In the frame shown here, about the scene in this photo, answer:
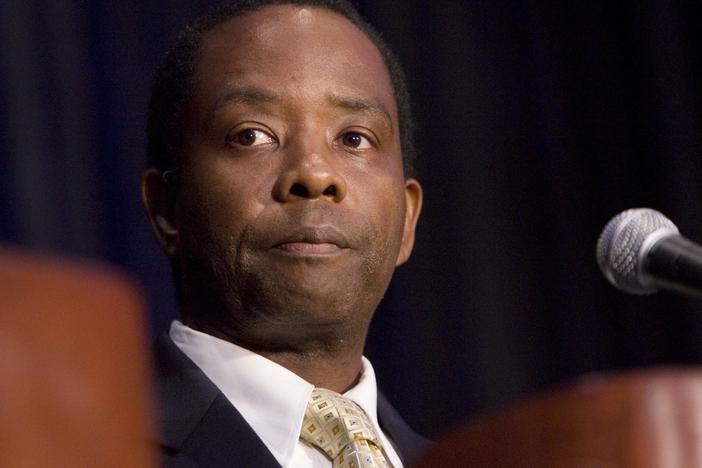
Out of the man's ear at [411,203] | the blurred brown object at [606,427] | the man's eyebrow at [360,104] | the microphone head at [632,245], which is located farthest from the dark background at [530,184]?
the blurred brown object at [606,427]

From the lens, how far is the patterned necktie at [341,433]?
56.9 inches

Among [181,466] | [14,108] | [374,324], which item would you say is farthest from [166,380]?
[374,324]

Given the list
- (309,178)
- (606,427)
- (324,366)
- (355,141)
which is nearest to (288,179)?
(309,178)

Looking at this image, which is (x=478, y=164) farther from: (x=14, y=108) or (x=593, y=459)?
(x=593, y=459)

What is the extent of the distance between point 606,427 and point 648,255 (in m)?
0.55

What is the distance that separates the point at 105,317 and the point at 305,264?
912 mm

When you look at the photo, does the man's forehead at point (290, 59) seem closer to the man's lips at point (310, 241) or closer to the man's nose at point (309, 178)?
the man's nose at point (309, 178)

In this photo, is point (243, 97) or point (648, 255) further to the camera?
point (243, 97)

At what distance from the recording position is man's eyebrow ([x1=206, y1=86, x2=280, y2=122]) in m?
1.58

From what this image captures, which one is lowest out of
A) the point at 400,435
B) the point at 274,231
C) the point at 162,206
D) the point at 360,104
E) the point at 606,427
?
the point at 400,435

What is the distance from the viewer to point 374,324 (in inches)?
94.3

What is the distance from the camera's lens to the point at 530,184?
2570 millimetres

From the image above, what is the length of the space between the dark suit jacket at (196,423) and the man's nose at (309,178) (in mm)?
254

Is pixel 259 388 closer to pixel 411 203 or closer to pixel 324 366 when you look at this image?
pixel 324 366
